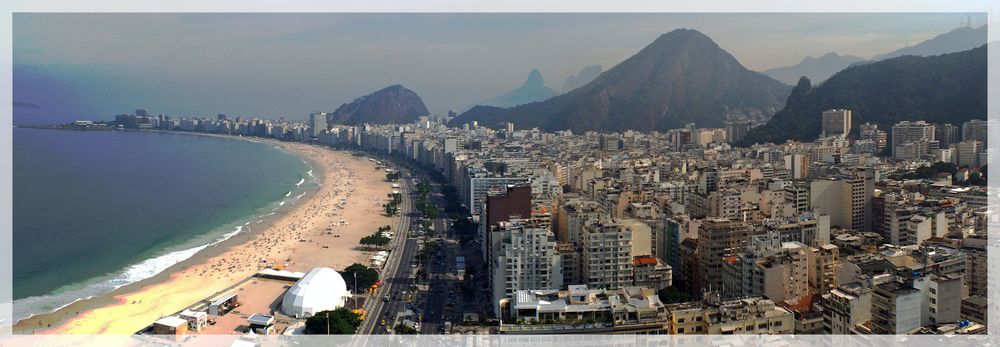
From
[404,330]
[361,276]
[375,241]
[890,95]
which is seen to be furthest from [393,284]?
[890,95]

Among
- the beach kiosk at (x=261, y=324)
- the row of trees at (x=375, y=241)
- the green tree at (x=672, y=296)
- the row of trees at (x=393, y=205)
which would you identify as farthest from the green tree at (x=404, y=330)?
the row of trees at (x=393, y=205)

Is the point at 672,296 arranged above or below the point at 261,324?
above

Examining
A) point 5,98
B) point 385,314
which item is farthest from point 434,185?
point 5,98

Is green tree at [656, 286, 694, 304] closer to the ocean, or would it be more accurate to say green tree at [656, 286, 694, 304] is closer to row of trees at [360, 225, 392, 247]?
row of trees at [360, 225, 392, 247]

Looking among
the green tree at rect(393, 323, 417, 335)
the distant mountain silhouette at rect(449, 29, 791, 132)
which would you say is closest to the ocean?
the green tree at rect(393, 323, 417, 335)

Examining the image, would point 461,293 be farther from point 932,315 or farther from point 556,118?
point 556,118

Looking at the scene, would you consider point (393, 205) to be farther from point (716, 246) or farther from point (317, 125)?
point (317, 125)
